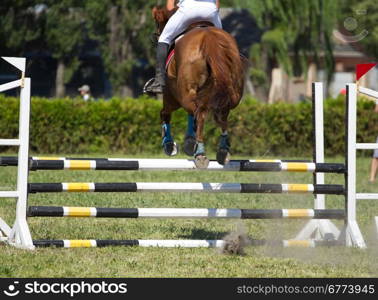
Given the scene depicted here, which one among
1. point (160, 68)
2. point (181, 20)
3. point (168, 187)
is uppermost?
point (181, 20)

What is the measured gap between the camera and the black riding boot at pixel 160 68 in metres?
8.34

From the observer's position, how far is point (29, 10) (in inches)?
1373

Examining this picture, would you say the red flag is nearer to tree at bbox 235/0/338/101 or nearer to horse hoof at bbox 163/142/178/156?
Answer: horse hoof at bbox 163/142/178/156

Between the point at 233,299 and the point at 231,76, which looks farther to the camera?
the point at 231,76

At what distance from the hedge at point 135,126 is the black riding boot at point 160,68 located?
1140cm

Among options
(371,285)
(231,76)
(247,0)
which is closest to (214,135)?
(247,0)

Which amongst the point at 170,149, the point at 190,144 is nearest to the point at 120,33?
the point at 170,149

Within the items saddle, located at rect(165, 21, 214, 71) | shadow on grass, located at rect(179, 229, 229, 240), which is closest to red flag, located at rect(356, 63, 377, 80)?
saddle, located at rect(165, 21, 214, 71)

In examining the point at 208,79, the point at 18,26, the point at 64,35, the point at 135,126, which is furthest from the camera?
the point at 64,35

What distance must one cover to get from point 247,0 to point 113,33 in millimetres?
8734

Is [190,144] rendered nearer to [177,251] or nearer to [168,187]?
[168,187]

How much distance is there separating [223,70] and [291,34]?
2286cm

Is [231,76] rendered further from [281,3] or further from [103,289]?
[281,3]

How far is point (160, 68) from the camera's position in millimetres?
8383
